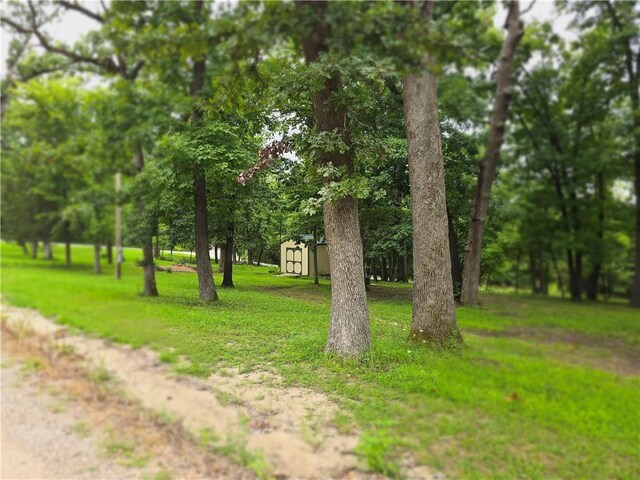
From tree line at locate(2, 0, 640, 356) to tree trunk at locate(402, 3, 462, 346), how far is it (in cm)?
1

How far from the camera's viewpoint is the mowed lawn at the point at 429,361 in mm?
1567

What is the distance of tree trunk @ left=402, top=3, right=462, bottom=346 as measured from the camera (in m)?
2.43

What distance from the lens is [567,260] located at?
→ 4.95ft

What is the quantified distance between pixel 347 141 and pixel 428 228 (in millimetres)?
1045

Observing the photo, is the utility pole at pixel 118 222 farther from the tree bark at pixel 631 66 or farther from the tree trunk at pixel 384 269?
the tree bark at pixel 631 66

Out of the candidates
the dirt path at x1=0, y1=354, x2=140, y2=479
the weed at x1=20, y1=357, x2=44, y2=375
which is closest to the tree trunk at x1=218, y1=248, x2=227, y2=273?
the dirt path at x1=0, y1=354, x2=140, y2=479

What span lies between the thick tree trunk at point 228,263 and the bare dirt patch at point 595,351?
1.88 metres

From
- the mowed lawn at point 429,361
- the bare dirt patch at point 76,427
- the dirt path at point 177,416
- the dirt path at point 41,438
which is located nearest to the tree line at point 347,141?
the mowed lawn at point 429,361

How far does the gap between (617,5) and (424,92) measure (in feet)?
3.00

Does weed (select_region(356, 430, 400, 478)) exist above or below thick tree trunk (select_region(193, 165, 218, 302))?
below

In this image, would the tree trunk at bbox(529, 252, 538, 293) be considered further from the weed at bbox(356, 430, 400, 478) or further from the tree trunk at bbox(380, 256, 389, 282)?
the tree trunk at bbox(380, 256, 389, 282)

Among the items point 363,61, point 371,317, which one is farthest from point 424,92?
point 371,317

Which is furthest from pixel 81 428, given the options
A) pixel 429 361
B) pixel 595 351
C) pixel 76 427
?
pixel 595 351

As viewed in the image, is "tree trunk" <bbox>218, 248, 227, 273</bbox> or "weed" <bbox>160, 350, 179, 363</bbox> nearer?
"weed" <bbox>160, 350, 179, 363</bbox>
